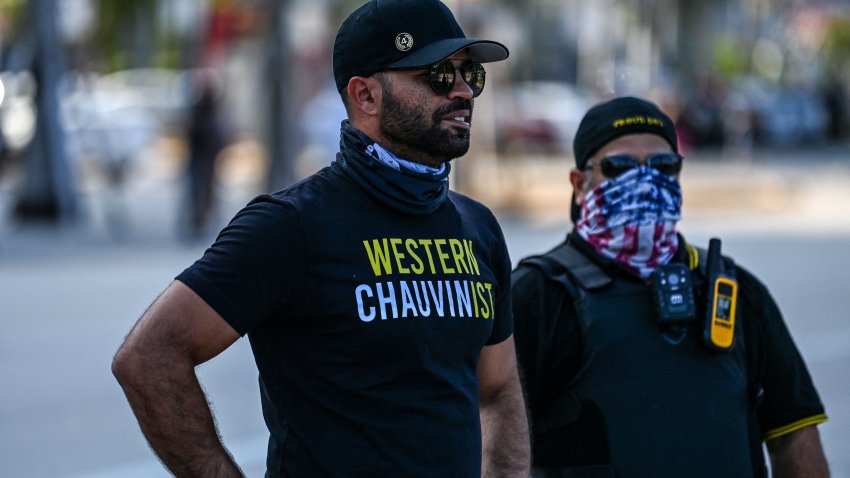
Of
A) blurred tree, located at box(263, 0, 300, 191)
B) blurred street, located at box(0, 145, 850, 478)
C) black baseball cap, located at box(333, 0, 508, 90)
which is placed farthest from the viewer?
blurred tree, located at box(263, 0, 300, 191)

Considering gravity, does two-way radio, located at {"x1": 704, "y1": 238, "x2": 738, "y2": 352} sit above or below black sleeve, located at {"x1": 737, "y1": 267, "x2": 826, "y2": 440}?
above

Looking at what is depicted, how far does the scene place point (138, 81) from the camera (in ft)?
135

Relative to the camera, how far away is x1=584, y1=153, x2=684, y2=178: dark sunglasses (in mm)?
4004

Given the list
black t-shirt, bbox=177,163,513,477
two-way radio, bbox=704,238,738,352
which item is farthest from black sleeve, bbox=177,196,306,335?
A: two-way radio, bbox=704,238,738,352

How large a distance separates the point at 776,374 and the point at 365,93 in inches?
53.2

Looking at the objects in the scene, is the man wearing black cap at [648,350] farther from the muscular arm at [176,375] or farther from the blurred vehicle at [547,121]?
the blurred vehicle at [547,121]

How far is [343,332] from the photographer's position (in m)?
2.96

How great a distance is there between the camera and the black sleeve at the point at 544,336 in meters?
3.76

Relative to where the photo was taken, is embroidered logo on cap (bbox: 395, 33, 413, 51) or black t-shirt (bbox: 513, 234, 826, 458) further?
black t-shirt (bbox: 513, 234, 826, 458)

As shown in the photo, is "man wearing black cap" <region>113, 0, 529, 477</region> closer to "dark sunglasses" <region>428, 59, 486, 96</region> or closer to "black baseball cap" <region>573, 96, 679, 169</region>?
"dark sunglasses" <region>428, 59, 486, 96</region>

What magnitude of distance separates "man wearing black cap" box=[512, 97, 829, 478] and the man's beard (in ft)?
2.59

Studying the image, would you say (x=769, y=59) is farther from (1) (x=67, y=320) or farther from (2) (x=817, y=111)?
(1) (x=67, y=320)

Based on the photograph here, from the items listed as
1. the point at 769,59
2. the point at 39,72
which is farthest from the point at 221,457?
the point at 769,59

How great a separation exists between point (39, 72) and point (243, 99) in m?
26.5
